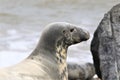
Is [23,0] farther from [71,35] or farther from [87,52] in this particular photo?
[71,35]

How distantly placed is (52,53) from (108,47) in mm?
812

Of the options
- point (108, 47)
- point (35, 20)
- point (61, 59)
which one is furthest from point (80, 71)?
point (35, 20)

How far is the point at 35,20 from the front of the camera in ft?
38.1

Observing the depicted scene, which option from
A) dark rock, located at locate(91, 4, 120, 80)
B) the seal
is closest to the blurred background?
dark rock, located at locate(91, 4, 120, 80)

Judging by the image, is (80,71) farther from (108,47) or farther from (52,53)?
(52,53)

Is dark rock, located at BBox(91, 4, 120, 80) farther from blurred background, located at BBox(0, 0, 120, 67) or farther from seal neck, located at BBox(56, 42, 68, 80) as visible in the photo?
blurred background, located at BBox(0, 0, 120, 67)

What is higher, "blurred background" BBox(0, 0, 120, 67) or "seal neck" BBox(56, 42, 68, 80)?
"seal neck" BBox(56, 42, 68, 80)

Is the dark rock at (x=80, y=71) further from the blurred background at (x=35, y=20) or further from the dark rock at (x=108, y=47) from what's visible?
the blurred background at (x=35, y=20)

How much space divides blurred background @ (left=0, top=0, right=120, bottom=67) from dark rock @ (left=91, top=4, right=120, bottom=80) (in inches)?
82.3

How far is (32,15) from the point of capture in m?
12.5

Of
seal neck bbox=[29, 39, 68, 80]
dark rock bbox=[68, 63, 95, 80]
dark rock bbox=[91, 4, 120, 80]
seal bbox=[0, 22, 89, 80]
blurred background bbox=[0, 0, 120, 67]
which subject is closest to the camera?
seal bbox=[0, 22, 89, 80]

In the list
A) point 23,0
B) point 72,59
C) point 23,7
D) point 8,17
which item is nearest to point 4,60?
point 72,59

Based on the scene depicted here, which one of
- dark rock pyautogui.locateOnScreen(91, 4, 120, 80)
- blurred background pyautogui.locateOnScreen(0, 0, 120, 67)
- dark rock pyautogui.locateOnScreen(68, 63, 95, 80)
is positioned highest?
dark rock pyautogui.locateOnScreen(91, 4, 120, 80)

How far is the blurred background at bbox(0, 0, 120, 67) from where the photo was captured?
293 inches
